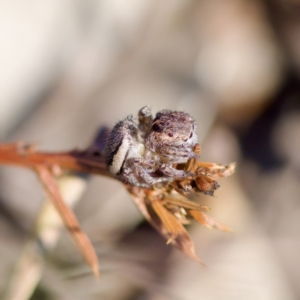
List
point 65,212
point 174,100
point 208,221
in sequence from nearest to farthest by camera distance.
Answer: point 208,221, point 65,212, point 174,100

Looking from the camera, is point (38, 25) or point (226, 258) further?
point (38, 25)

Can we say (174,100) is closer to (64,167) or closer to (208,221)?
(64,167)

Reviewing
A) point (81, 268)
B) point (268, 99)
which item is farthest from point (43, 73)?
point (268, 99)

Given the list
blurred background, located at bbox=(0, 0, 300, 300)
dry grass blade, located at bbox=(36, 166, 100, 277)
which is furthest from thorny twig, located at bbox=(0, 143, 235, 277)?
blurred background, located at bbox=(0, 0, 300, 300)

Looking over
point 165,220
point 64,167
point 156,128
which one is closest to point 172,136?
point 156,128

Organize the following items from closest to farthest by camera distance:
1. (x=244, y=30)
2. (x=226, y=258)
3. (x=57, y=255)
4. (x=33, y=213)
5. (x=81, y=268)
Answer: (x=81, y=268)
(x=57, y=255)
(x=226, y=258)
(x=33, y=213)
(x=244, y=30)

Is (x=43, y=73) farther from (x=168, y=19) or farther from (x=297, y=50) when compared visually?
(x=297, y=50)

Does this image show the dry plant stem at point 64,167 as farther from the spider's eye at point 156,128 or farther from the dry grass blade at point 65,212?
the spider's eye at point 156,128
